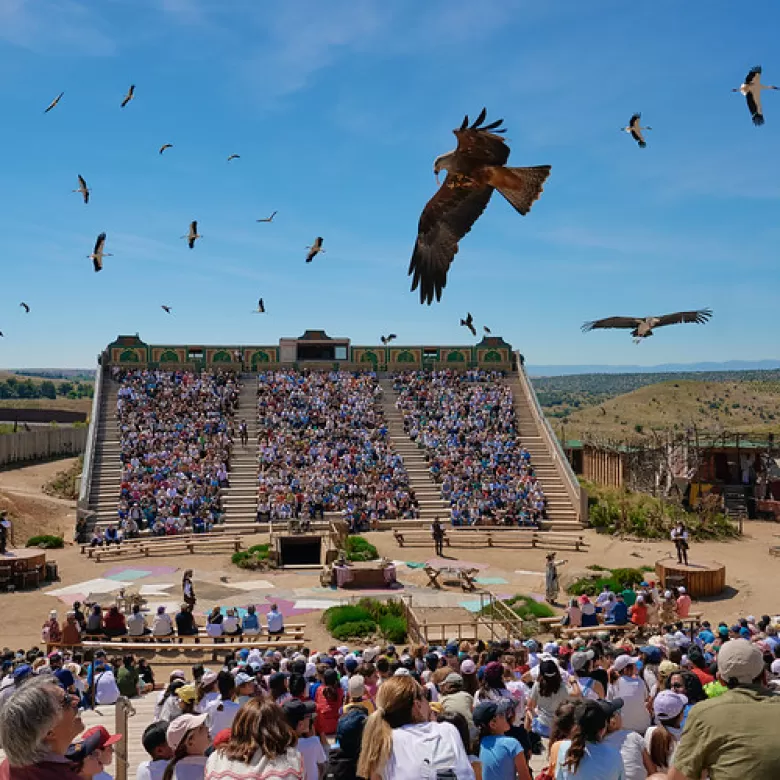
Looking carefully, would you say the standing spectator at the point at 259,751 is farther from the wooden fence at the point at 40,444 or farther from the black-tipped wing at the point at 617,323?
the wooden fence at the point at 40,444

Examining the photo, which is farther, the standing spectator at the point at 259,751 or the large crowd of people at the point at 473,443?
the large crowd of people at the point at 473,443

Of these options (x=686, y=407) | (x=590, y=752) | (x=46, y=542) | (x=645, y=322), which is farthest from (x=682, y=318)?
(x=686, y=407)

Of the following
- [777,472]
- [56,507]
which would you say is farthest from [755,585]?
[56,507]

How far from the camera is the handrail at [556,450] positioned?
103ft

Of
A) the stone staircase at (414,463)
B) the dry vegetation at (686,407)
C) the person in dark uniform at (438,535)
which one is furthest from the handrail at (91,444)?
the dry vegetation at (686,407)

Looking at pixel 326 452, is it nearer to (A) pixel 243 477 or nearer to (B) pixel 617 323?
(A) pixel 243 477

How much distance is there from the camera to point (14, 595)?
20.0 m

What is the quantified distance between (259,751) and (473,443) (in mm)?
31538

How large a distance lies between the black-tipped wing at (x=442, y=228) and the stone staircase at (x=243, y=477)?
72.5ft

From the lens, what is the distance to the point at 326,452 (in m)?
33.5

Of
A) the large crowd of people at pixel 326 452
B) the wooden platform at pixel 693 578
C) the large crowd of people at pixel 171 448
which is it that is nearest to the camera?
the wooden platform at pixel 693 578

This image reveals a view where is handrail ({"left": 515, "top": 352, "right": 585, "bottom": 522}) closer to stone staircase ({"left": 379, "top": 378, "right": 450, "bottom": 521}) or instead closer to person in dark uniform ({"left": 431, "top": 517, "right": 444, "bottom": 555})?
stone staircase ({"left": 379, "top": 378, "right": 450, "bottom": 521})

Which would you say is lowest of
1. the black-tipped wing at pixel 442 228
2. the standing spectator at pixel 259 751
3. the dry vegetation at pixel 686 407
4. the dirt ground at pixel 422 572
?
the dirt ground at pixel 422 572

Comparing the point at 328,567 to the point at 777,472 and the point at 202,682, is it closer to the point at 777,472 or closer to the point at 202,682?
the point at 202,682
